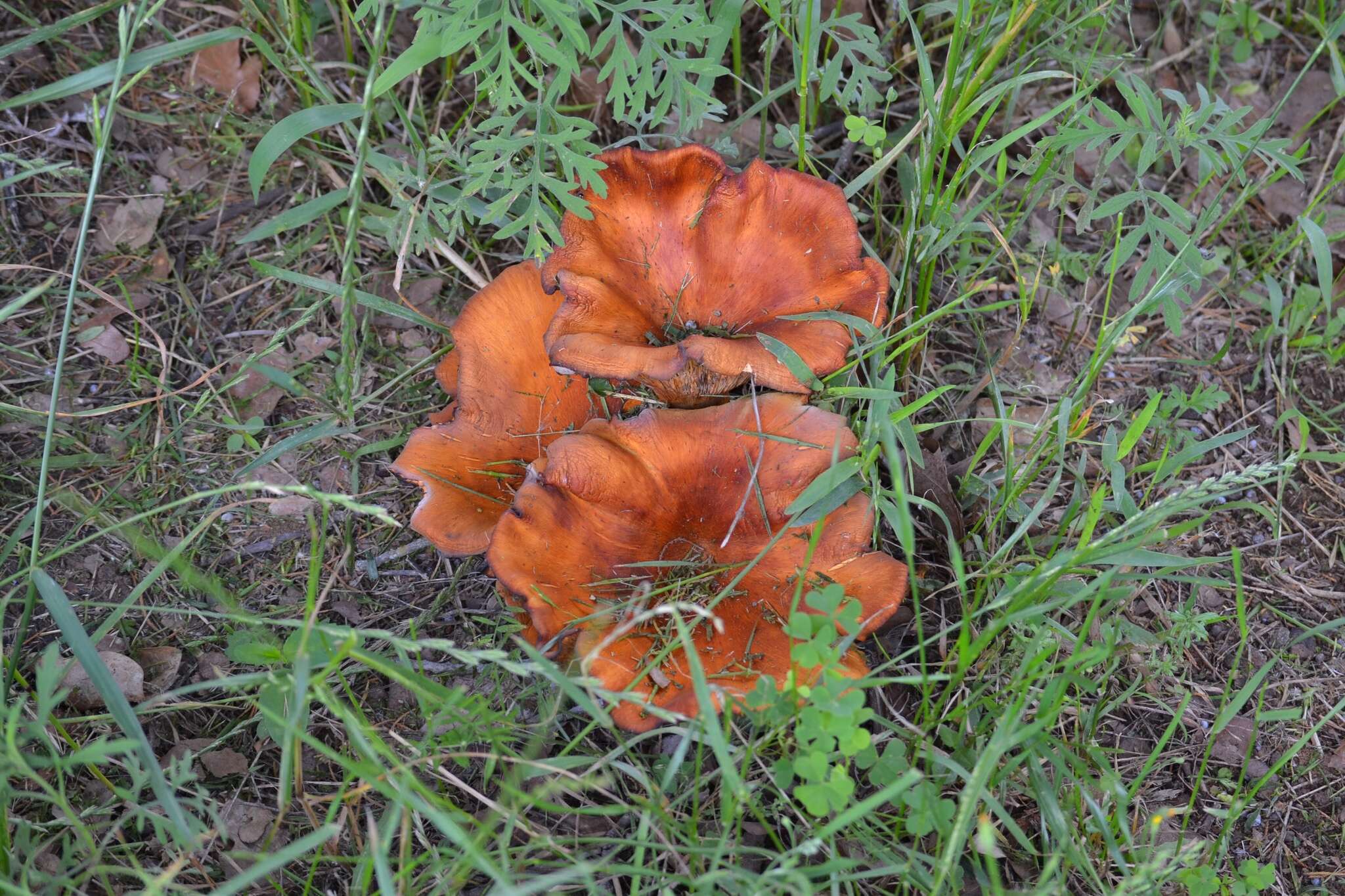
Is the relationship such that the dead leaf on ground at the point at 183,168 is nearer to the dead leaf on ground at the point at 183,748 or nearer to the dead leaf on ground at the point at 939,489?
the dead leaf on ground at the point at 183,748

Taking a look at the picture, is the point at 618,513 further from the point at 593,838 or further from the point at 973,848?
the point at 973,848

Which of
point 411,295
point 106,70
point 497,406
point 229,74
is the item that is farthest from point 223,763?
point 229,74

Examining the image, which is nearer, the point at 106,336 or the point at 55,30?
the point at 55,30

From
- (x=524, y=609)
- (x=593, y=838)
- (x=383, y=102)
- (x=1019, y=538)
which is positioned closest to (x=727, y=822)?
(x=593, y=838)

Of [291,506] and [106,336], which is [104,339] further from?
[291,506]

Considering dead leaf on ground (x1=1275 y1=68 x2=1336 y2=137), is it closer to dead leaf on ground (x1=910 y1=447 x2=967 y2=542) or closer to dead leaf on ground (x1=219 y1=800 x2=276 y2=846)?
dead leaf on ground (x1=910 y1=447 x2=967 y2=542)


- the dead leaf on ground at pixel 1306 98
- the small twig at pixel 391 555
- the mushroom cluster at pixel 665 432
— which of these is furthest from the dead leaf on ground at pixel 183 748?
the dead leaf on ground at pixel 1306 98
